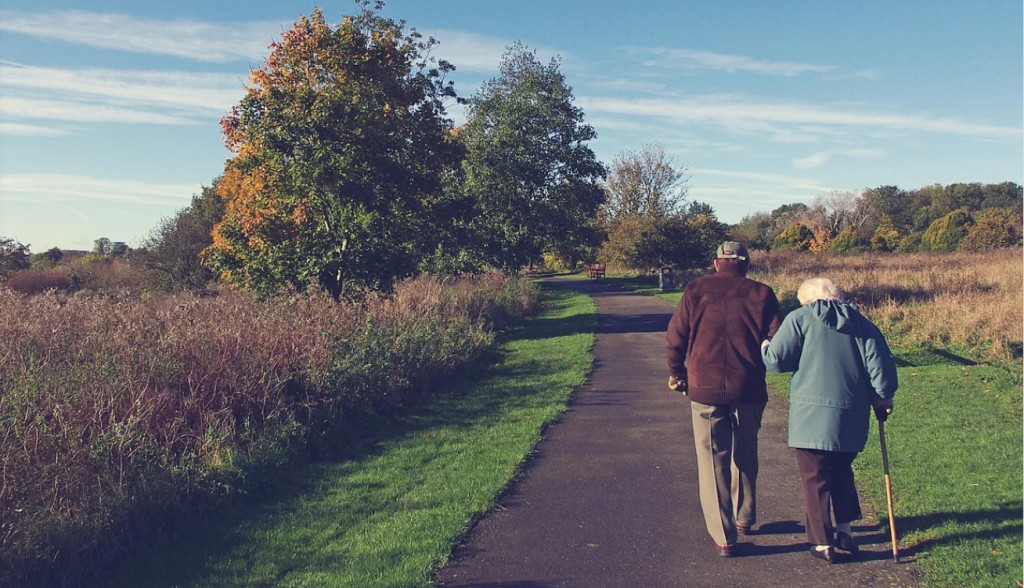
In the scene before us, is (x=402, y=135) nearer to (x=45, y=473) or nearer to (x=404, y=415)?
(x=404, y=415)

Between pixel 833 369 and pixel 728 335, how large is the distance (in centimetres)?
68

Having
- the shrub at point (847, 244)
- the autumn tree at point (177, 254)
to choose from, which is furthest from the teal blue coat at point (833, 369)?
the shrub at point (847, 244)

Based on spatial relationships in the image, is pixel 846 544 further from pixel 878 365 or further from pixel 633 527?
pixel 633 527

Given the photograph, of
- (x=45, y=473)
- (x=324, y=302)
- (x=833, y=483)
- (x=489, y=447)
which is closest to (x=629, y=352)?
(x=324, y=302)

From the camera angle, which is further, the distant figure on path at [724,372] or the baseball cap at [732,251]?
the baseball cap at [732,251]

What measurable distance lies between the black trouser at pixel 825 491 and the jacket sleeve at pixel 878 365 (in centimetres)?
50

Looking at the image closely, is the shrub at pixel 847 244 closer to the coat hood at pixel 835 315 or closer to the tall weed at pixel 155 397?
the tall weed at pixel 155 397

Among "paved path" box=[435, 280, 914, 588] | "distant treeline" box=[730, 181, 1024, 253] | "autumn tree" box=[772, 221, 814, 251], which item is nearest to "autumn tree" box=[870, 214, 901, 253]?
"distant treeline" box=[730, 181, 1024, 253]

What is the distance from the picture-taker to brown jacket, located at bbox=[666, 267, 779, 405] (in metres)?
4.80

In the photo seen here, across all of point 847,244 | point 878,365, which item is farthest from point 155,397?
point 847,244

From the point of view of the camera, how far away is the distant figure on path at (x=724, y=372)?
189 inches

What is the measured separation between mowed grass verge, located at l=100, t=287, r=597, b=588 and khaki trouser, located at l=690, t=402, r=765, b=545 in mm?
1843

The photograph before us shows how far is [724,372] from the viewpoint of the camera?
4816 millimetres

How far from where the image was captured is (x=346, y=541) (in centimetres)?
524
